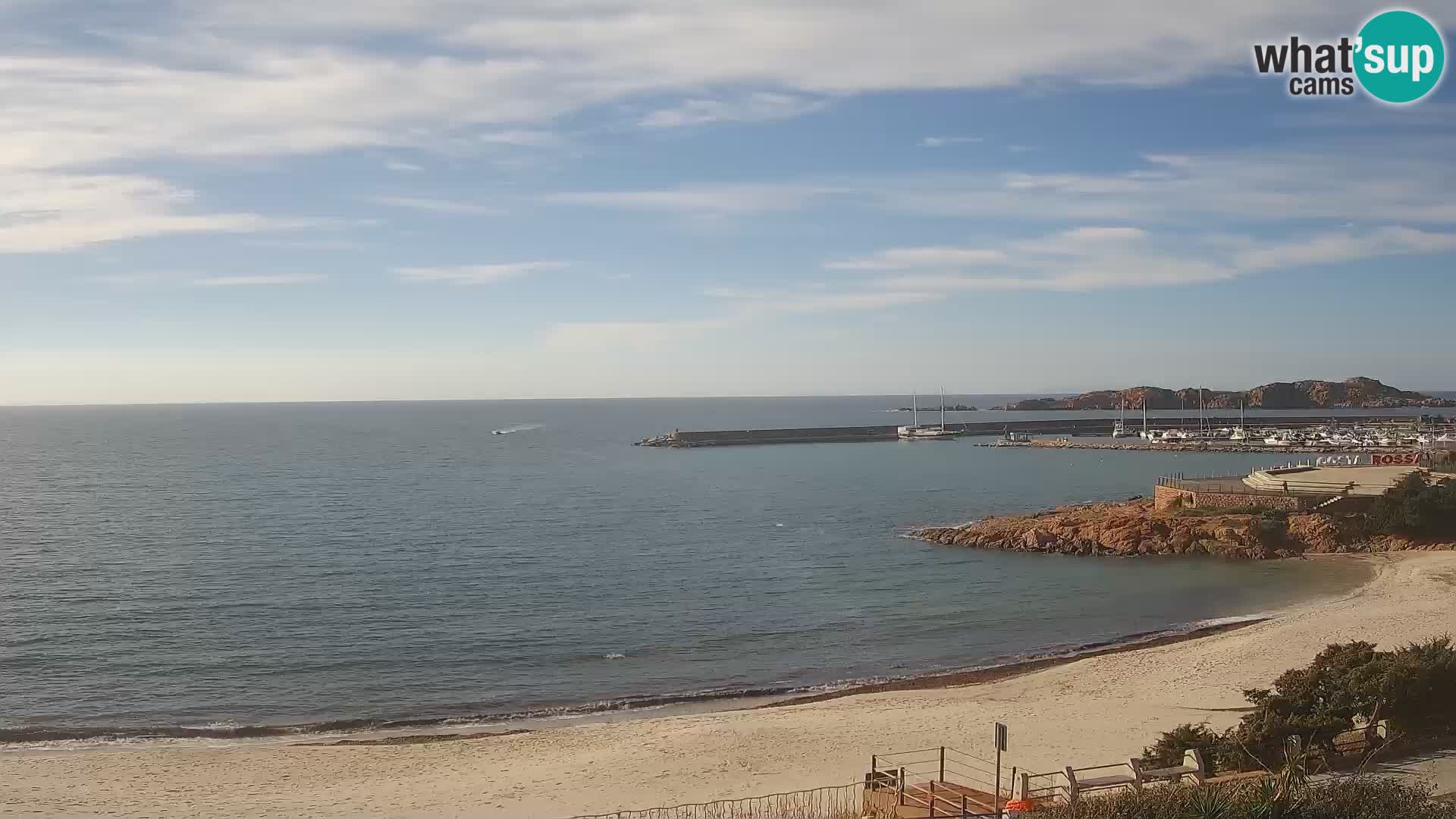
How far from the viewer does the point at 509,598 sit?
3938 centimetres

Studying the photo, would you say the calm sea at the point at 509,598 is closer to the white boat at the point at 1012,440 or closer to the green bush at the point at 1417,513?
the green bush at the point at 1417,513

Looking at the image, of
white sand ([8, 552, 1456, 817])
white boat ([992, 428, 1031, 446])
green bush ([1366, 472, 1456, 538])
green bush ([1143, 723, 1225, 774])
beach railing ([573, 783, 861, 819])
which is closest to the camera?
green bush ([1143, 723, 1225, 774])

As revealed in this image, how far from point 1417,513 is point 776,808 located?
4129 cm

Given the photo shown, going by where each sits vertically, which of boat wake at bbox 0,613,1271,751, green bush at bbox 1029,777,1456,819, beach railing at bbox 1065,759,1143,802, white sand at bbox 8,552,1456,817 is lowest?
boat wake at bbox 0,613,1271,751

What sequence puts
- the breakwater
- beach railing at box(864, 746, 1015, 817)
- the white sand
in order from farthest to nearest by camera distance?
the breakwater
the white sand
beach railing at box(864, 746, 1015, 817)

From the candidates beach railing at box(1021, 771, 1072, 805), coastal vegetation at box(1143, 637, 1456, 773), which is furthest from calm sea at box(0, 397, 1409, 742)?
coastal vegetation at box(1143, 637, 1456, 773)

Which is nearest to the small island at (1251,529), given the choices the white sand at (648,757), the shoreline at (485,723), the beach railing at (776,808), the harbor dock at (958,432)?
the shoreline at (485,723)

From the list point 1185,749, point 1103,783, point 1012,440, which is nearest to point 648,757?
point 1103,783

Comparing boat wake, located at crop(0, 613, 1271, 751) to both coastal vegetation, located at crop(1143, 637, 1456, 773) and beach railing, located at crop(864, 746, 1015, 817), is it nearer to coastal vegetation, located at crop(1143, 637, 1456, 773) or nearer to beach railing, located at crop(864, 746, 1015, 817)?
beach railing, located at crop(864, 746, 1015, 817)

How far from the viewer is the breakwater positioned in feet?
466

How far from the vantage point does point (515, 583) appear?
42094 millimetres

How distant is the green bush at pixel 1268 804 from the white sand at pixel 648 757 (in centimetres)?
663

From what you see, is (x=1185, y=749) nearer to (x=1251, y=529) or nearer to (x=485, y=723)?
(x=485, y=723)

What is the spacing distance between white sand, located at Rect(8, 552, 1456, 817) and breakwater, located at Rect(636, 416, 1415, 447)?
112706mm
